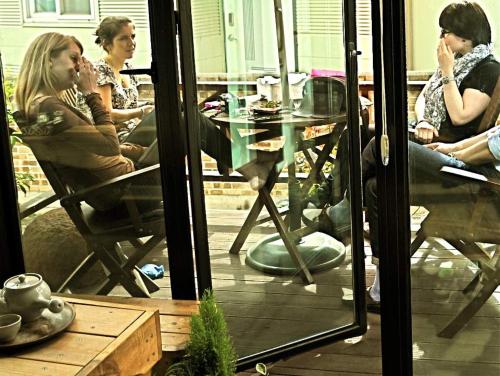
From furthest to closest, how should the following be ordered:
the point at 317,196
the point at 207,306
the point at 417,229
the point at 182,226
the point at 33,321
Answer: the point at 317,196
the point at 182,226
the point at 417,229
the point at 207,306
the point at 33,321

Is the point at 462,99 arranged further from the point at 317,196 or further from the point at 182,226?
the point at 182,226

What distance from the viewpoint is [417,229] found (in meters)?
2.95

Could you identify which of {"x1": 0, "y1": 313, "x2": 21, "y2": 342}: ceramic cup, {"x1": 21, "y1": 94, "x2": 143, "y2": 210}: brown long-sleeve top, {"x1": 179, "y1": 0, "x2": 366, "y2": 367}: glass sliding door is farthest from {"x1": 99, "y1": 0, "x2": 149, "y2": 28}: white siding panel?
{"x1": 0, "y1": 313, "x2": 21, "y2": 342}: ceramic cup

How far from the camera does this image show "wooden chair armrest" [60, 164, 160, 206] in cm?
319

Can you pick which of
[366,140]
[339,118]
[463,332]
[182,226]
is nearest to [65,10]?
[182,226]

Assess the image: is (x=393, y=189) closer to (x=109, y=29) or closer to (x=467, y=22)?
(x=467, y=22)

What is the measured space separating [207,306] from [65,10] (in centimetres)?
116

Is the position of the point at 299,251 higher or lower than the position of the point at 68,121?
Answer: lower

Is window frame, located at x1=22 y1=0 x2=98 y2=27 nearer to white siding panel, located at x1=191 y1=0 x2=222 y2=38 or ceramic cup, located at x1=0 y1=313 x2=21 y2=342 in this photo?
white siding panel, located at x1=191 y1=0 x2=222 y2=38

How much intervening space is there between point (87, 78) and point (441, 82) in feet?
3.95

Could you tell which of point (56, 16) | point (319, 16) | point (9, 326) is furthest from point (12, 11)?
point (9, 326)

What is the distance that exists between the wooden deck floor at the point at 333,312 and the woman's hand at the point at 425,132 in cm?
27

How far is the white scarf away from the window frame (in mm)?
1152

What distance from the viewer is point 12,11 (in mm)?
3180
